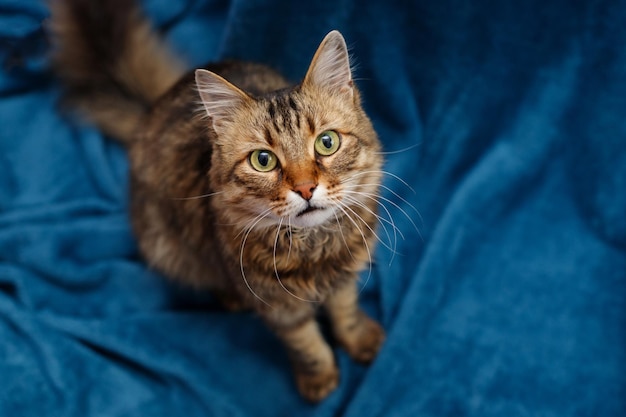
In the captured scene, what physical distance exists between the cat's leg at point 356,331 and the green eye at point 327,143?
47 cm

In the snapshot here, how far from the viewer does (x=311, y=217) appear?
96 centimetres

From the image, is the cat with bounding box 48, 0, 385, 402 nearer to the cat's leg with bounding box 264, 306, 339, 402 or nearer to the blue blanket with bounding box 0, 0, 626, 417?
the cat's leg with bounding box 264, 306, 339, 402

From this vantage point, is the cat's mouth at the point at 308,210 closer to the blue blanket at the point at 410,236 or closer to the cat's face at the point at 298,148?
the cat's face at the point at 298,148

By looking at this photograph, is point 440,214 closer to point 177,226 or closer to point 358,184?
point 358,184

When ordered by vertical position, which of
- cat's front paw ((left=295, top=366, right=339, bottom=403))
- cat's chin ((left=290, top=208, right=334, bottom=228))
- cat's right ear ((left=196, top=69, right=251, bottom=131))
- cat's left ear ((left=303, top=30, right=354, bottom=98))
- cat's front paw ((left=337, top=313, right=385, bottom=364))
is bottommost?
cat's front paw ((left=295, top=366, right=339, bottom=403))

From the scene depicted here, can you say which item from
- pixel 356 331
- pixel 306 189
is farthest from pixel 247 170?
pixel 356 331

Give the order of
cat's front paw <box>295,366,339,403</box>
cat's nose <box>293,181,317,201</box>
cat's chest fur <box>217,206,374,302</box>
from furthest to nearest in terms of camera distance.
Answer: cat's front paw <box>295,366,339,403</box> → cat's chest fur <box>217,206,374,302</box> → cat's nose <box>293,181,317,201</box>

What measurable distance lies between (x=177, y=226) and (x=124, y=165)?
1.59 feet

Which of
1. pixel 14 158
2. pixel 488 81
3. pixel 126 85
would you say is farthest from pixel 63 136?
pixel 488 81

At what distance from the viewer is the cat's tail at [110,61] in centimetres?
145

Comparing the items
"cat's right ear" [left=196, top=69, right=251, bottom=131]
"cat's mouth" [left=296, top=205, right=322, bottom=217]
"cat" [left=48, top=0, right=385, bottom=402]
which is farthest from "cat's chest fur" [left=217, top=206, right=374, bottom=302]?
"cat's right ear" [left=196, top=69, right=251, bottom=131]

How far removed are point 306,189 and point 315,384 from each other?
0.63 m

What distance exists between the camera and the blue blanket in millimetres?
1349

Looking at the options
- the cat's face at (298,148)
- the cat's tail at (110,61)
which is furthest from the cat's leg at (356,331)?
the cat's tail at (110,61)
